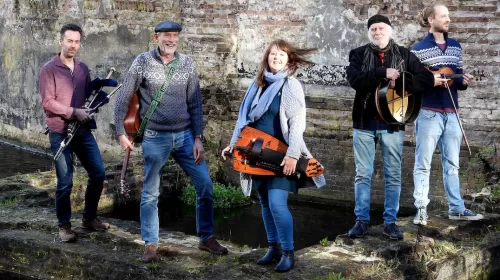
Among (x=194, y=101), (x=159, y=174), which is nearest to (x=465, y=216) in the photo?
(x=194, y=101)

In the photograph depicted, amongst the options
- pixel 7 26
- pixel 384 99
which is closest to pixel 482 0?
pixel 384 99

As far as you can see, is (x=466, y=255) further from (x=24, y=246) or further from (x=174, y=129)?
Answer: (x=24, y=246)

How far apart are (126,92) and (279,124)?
3.97 ft

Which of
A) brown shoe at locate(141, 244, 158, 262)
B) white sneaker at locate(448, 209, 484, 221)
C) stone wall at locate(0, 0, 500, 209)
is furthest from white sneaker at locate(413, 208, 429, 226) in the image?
brown shoe at locate(141, 244, 158, 262)

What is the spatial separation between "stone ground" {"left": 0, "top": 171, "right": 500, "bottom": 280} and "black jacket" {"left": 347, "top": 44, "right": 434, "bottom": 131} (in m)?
1.01

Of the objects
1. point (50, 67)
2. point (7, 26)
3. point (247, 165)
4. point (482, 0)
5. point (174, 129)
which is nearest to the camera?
point (247, 165)

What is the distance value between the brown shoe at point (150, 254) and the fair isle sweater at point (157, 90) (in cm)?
92

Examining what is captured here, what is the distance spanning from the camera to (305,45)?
10.5m

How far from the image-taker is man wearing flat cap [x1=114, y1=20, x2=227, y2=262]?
662 cm

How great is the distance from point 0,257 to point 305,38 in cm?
471

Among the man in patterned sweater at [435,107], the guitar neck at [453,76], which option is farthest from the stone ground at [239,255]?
the guitar neck at [453,76]

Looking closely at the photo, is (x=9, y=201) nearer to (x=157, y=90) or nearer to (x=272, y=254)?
(x=157, y=90)

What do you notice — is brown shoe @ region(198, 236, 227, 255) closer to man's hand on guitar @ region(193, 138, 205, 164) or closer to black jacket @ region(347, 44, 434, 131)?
man's hand on guitar @ region(193, 138, 205, 164)

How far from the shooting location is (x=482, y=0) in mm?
9281
